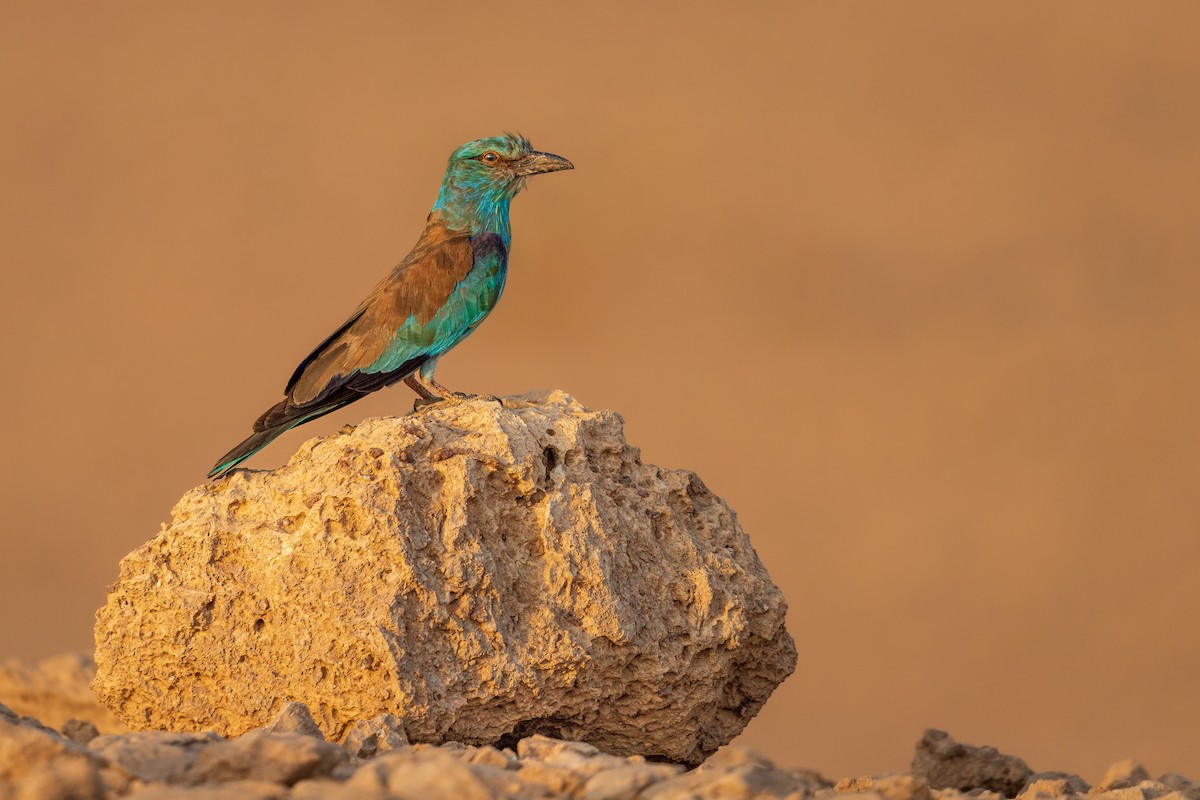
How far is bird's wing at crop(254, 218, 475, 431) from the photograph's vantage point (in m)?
6.47

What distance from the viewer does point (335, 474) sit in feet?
18.1

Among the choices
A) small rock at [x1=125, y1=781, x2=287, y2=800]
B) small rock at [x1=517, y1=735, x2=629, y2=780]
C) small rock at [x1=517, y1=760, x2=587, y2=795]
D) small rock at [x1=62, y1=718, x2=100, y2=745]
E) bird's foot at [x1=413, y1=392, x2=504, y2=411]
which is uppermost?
bird's foot at [x1=413, y1=392, x2=504, y2=411]

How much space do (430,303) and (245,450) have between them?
119cm

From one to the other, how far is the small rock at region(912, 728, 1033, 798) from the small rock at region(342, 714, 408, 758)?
8.24 ft

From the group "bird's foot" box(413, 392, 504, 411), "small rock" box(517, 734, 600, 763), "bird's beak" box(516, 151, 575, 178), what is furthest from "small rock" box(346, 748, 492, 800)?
"bird's beak" box(516, 151, 575, 178)

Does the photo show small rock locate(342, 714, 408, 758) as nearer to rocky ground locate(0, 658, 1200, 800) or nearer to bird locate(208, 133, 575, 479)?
rocky ground locate(0, 658, 1200, 800)

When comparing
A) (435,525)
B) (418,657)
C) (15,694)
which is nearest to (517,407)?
(435,525)

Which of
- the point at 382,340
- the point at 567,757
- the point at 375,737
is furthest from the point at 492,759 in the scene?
the point at 382,340

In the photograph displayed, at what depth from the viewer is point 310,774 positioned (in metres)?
4.02

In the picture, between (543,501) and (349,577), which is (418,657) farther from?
(543,501)

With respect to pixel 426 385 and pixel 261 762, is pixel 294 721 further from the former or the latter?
pixel 426 385

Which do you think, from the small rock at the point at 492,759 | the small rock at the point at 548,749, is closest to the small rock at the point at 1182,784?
the small rock at the point at 548,749

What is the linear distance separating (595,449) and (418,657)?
106 centimetres

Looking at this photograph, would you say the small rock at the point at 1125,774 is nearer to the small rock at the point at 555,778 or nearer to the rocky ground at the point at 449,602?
the rocky ground at the point at 449,602
